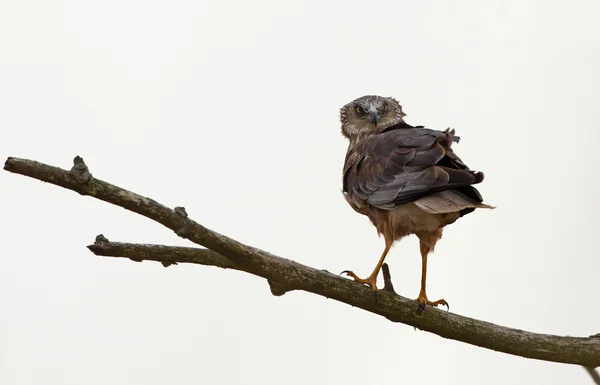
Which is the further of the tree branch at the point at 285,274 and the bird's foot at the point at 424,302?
the bird's foot at the point at 424,302

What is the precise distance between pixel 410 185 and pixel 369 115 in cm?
231

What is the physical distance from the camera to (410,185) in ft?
17.3

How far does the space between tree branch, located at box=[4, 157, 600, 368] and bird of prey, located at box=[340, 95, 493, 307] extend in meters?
0.25

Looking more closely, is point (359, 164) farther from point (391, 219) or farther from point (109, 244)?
point (109, 244)

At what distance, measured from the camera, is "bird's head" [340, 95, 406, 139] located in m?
7.40

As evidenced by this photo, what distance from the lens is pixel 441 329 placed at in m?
4.77

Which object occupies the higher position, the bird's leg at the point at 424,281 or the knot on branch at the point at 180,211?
the bird's leg at the point at 424,281

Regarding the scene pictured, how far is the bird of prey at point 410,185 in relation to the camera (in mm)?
4918

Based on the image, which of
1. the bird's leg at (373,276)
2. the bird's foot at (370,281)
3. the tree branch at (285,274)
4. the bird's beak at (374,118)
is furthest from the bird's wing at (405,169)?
the bird's beak at (374,118)

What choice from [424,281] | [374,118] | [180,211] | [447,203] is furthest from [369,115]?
[180,211]

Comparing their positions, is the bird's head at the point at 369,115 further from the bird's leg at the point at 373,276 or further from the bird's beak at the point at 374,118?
the bird's leg at the point at 373,276

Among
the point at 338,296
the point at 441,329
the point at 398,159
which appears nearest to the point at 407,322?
the point at 441,329

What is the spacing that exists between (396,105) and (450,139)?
2.31 metres

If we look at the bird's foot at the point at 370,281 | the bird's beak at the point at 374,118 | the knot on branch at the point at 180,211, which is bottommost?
the knot on branch at the point at 180,211
